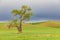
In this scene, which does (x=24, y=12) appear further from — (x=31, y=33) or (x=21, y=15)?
(x=31, y=33)

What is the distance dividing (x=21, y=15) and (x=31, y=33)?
582 mm

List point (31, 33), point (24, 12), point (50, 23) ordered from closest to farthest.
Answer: point (31, 33) < point (50, 23) < point (24, 12)

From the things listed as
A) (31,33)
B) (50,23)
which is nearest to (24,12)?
(31,33)

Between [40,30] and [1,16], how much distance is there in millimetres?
1044

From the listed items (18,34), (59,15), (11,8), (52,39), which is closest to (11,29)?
(18,34)

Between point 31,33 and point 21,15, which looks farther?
point 21,15

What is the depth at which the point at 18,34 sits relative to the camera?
139 inches

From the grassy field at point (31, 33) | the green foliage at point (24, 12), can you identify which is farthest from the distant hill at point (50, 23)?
the green foliage at point (24, 12)

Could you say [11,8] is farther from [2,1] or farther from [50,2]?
[50,2]

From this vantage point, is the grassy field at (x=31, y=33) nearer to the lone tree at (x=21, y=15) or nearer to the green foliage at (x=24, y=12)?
the lone tree at (x=21, y=15)

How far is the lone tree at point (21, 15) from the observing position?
362 centimetres

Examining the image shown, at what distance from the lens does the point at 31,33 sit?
3607 millimetres

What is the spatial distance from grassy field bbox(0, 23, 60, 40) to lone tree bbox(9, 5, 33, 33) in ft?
0.49

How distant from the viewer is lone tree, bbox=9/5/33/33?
3623 mm
